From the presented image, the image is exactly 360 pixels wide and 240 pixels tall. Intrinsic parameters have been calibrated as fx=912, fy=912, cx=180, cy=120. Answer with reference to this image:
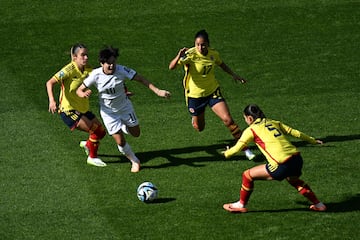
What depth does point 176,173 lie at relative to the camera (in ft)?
57.1

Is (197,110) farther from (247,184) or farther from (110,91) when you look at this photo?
(247,184)

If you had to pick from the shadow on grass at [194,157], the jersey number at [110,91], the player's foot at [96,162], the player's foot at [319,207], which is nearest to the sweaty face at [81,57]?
the jersey number at [110,91]

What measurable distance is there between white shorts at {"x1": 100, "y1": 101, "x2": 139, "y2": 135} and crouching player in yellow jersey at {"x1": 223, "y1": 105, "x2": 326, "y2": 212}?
10.7ft

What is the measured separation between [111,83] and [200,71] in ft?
6.74

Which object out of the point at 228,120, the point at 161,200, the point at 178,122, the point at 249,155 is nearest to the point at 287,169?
the point at 161,200

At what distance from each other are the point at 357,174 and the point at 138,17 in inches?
427

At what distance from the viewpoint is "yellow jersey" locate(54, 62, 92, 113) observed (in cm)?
1767

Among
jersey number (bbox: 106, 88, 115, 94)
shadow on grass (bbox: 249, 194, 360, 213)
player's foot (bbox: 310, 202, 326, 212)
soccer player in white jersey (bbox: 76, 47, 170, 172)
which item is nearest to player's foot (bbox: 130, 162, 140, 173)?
soccer player in white jersey (bbox: 76, 47, 170, 172)

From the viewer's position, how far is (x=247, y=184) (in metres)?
15.2

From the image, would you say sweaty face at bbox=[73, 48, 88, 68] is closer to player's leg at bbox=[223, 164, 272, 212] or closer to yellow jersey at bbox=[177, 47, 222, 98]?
yellow jersey at bbox=[177, 47, 222, 98]

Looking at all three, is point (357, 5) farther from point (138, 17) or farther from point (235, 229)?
point (235, 229)

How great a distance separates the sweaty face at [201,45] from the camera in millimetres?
17969

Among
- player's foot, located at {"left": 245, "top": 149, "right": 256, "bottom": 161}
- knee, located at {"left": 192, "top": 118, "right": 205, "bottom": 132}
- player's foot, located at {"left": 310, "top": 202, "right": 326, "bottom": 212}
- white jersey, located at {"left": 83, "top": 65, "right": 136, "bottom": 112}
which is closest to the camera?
player's foot, located at {"left": 310, "top": 202, "right": 326, "bottom": 212}

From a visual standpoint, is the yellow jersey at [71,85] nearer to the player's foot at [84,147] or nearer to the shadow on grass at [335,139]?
the player's foot at [84,147]
